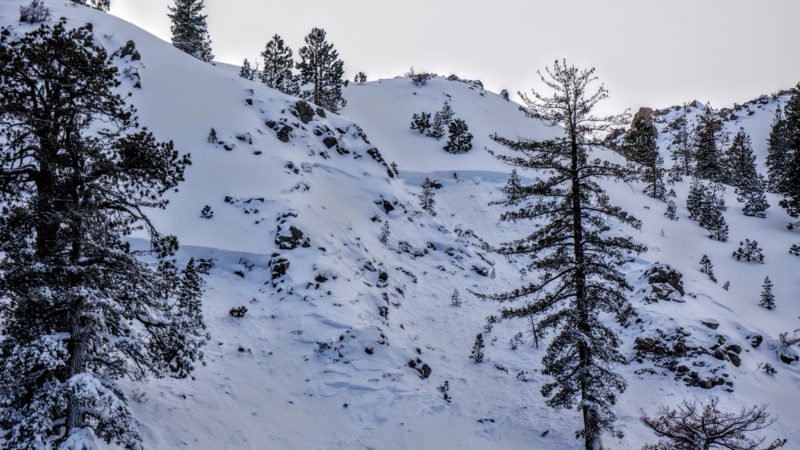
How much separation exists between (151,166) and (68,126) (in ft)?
4.73

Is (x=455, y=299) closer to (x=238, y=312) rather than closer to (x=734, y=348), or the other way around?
(x=238, y=312)

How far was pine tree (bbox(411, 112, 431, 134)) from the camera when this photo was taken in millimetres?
50938

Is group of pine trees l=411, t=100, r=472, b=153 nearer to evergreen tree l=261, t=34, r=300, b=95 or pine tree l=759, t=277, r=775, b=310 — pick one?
evergreen tree l=261, t=34, r=300, b=95

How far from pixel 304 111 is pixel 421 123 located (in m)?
19.9

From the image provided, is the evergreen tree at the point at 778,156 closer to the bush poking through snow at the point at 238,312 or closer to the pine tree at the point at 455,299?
the pine tree at the point at 455,299

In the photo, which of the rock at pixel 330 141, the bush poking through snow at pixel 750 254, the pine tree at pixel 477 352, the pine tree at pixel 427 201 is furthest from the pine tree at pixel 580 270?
the bush poking through snow at pixel 750 254

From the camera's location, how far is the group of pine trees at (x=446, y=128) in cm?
4719

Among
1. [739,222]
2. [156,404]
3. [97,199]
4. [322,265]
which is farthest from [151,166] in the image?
[739,222]

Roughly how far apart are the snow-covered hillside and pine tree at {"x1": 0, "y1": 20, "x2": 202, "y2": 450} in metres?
3.28

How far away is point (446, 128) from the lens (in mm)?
51500

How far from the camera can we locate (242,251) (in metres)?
20.0

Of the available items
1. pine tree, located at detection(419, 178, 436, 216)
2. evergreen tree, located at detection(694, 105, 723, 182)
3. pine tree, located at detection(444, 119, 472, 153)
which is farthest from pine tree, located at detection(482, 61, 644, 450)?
evergreen tree, located at detection(694, 105, 723, 182)

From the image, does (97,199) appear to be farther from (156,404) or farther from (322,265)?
(322,265)

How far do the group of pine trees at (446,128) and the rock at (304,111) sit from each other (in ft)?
57.7
